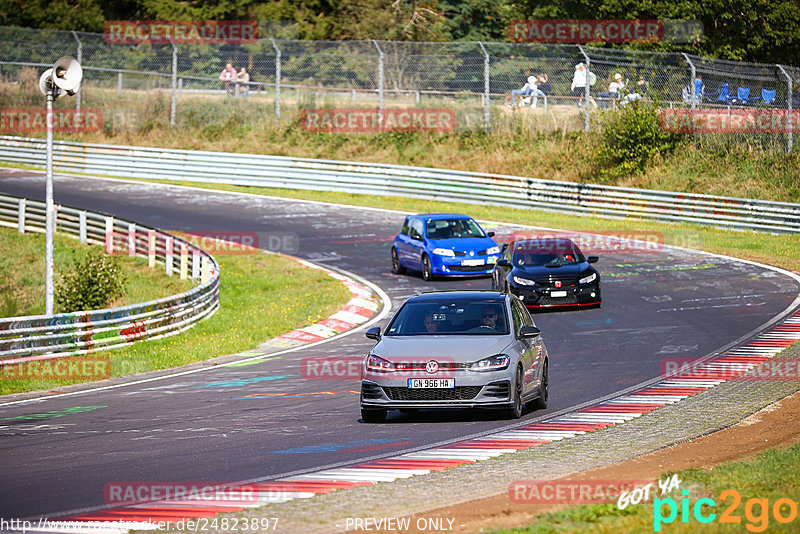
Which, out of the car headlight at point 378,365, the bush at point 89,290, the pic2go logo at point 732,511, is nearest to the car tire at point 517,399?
the car headlight at point 378,365

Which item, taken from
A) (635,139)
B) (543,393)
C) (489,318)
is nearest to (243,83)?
(635,139)

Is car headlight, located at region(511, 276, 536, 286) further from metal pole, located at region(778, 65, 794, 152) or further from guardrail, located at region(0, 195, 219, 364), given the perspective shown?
metal pole, located at region(778, 65, 794, 152)

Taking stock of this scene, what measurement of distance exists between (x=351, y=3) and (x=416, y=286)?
140ft

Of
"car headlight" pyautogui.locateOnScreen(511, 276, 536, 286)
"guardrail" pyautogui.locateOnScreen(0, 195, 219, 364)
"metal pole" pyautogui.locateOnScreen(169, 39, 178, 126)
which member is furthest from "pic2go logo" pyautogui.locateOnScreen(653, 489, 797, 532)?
"metal pole" pyautogui.locateOnScreen(169, 39, 178, 126)

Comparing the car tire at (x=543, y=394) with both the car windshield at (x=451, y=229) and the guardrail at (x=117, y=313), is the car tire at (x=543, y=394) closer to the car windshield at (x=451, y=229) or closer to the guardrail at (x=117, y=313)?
the guardrail at (x=117, y=313)

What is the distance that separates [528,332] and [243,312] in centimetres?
1252

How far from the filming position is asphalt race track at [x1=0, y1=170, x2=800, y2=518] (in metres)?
10.5

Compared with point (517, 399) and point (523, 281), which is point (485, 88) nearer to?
point (523, 281)

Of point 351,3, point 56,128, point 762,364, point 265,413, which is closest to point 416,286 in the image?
point 762,364

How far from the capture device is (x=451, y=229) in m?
27.4

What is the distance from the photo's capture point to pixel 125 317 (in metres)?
20.7

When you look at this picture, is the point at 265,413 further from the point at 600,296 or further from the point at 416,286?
the point at 416,286

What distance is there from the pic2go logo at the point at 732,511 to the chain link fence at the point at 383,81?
28.8 metres

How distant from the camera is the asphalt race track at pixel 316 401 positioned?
1045cm
